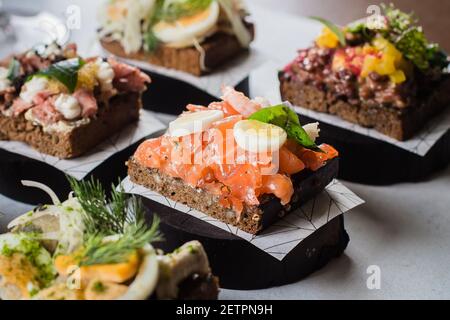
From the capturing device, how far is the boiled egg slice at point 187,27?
20.1 feet

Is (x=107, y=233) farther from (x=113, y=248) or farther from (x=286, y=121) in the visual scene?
(x=286, y=121)

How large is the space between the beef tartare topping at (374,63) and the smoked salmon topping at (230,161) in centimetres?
95

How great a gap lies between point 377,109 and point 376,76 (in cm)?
23

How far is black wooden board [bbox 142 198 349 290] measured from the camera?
407cm

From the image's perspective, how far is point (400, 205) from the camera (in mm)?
5070

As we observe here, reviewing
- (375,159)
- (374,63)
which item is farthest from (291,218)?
(374,63)

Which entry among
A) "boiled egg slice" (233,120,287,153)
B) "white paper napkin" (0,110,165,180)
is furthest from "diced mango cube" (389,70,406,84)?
"white paper napkin" (0,110,165,180)

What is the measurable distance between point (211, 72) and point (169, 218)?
92.6 inches

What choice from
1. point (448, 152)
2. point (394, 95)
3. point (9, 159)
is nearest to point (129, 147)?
point (9, 159)

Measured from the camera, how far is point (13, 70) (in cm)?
515

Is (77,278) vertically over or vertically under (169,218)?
over

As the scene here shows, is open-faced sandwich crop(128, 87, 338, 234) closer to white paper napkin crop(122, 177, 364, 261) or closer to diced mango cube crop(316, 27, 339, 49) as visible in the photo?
white paper napkin crop(122, 177, 364, 261)
